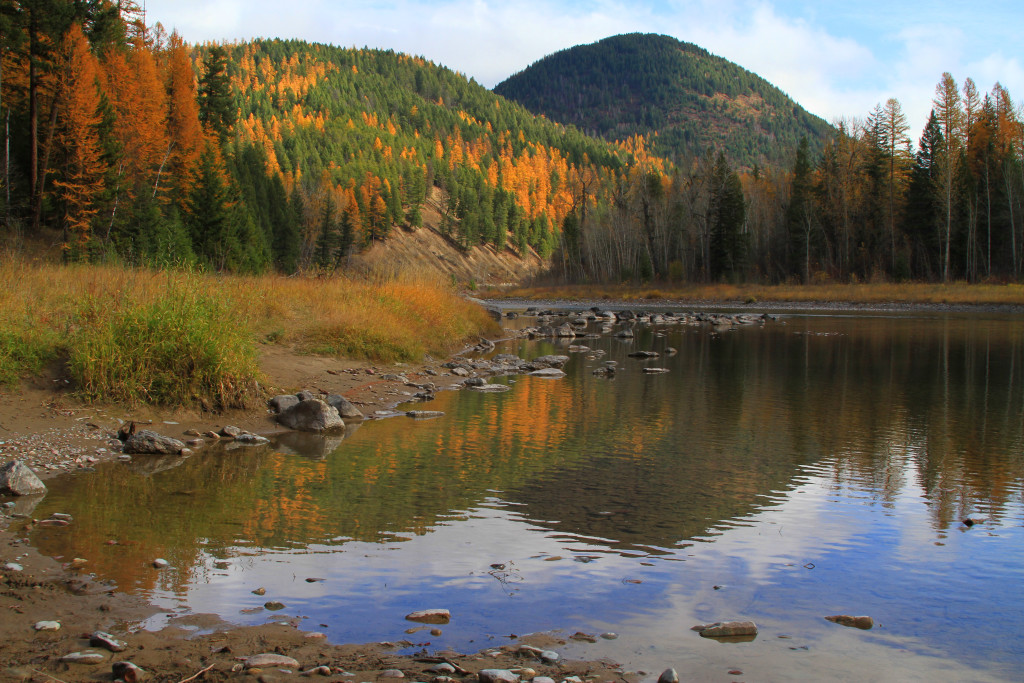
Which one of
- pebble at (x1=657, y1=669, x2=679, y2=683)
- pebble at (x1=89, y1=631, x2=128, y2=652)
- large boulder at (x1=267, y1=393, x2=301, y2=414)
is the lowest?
pebble at (x1=657, y1=669, x2=679, y2=683)

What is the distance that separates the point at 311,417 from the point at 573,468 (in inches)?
178

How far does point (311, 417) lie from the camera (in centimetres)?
1159

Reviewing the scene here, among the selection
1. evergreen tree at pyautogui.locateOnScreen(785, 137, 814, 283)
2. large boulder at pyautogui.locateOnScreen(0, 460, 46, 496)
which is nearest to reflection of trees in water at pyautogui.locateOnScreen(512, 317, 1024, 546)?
large boulder at pyautogui.locateOnScreen(0, 460, 46, 496)

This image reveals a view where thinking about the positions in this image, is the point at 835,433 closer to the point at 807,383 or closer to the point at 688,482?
the point at 688,482

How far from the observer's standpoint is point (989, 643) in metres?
4.77

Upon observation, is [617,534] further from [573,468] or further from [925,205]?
[925,205]

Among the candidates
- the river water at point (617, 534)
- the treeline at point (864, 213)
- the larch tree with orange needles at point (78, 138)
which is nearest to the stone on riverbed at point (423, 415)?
the river water at point (617, 534)

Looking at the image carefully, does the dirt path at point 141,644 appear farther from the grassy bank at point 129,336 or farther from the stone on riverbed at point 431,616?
the grassy bank at point 129,336

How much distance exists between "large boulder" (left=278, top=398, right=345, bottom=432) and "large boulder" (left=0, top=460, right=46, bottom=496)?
4.25 metres

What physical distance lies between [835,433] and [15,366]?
12.8m

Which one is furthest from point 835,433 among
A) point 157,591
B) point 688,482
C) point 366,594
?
point 157,591

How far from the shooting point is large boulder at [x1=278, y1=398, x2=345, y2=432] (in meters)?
11.5

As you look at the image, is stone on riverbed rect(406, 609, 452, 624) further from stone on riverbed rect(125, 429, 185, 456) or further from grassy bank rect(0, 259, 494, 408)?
grassy bank rect(0, 259, 494, 408)

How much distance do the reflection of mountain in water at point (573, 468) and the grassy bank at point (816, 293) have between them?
138 ft
